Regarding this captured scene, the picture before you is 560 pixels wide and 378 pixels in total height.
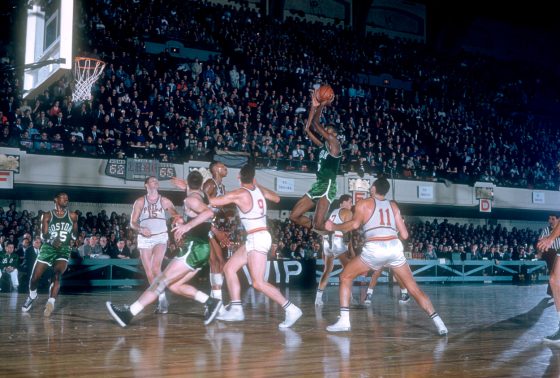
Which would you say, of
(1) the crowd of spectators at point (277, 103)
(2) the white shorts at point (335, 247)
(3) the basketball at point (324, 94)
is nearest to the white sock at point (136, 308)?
(3) the basketball at point (324, 94)

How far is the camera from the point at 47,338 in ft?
23.5

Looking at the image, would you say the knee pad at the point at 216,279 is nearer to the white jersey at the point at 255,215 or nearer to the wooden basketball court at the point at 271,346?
the wooden basketball court at the point at 271,346

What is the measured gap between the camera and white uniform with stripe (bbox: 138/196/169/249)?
35.1 ft

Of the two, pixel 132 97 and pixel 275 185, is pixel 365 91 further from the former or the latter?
pixel 132 97

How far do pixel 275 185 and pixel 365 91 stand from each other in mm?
9817

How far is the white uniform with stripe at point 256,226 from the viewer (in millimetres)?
8539

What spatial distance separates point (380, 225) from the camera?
8.13 metres

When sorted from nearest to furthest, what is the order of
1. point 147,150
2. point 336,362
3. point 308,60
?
1. point 336,362
2. point 147,150
3. point 308,60

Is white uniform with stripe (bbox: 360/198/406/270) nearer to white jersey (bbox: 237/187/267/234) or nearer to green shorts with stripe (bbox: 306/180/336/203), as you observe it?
white jersey (bbox: 237/187/267/234)

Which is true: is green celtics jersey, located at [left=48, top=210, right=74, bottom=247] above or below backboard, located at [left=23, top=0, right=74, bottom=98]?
below

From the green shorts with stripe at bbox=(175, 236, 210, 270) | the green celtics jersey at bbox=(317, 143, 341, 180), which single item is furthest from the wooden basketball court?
the green celtics jersey at bbox=(317, 143, 341, 180)

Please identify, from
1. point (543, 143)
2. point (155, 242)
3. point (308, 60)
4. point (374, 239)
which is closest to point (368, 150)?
point (308, 60)

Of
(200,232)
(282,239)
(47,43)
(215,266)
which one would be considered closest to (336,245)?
(215,266)

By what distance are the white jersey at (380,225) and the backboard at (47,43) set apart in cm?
540
